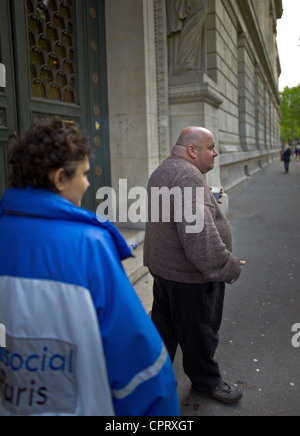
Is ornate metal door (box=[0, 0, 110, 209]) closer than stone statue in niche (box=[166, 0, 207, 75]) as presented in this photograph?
Yes

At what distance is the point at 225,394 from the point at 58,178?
2.14 m

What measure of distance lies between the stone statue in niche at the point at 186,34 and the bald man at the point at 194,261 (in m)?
5.16

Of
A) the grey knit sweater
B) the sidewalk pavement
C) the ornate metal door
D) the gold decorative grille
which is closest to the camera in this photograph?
the grey knit sweater

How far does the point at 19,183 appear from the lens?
1.33 meters

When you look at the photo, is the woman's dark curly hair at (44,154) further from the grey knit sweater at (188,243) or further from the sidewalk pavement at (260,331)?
the sidewalk pavement at (260,331)

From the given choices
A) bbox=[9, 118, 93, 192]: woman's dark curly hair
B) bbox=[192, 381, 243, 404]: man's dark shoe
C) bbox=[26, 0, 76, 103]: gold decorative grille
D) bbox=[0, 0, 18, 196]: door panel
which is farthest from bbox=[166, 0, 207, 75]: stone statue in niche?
bbox=[9, 118, 93, 192]: woman's dark curly hair

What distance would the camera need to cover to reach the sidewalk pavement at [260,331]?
8.77ft

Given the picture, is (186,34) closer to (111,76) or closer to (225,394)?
(111,76)

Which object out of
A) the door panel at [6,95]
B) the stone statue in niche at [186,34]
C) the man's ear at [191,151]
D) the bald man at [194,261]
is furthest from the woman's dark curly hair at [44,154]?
the stone statue in niche at [186,34]

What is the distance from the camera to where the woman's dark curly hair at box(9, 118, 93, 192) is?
1.29m

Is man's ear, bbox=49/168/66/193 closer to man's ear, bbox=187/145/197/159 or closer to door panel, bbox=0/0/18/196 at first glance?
man's ear, bbox=187/145/197/159

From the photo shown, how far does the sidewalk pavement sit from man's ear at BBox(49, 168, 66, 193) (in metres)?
2.01
